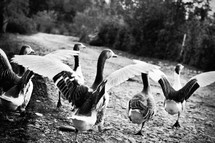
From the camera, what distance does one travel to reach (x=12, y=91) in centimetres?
412

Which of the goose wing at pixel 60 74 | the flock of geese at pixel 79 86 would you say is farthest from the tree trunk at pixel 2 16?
the goose wing at pixel 60 74

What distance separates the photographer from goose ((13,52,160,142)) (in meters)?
3.34

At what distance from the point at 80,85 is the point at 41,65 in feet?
2.47

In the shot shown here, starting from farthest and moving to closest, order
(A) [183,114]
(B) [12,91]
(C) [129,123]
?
1. (A) [183,114]
2. (C) [129,123]
3. (B) [12,91]

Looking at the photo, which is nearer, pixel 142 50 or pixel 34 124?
pixel 34 124

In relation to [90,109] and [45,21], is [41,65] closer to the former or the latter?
[90,109]

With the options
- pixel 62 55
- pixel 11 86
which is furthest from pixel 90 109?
pixel 11 86

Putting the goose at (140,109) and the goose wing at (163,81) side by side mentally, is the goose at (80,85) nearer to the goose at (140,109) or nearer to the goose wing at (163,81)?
the goose at (140,109)

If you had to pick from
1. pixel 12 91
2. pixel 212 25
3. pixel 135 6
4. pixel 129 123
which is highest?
pixel 135 6

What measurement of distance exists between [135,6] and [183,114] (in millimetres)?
14344

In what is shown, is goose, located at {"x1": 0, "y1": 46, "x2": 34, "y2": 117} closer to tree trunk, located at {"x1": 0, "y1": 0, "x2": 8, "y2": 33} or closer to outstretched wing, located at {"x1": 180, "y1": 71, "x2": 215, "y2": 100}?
Result: outstretched wing, located at {"x1": 180, "y1": 71, "x2": 215, "y2": 100}

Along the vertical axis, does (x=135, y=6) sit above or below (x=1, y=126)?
above

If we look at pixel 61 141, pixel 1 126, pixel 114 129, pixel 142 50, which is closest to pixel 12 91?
pixel 1 126

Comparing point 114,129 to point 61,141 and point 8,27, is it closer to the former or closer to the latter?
point 61,141
